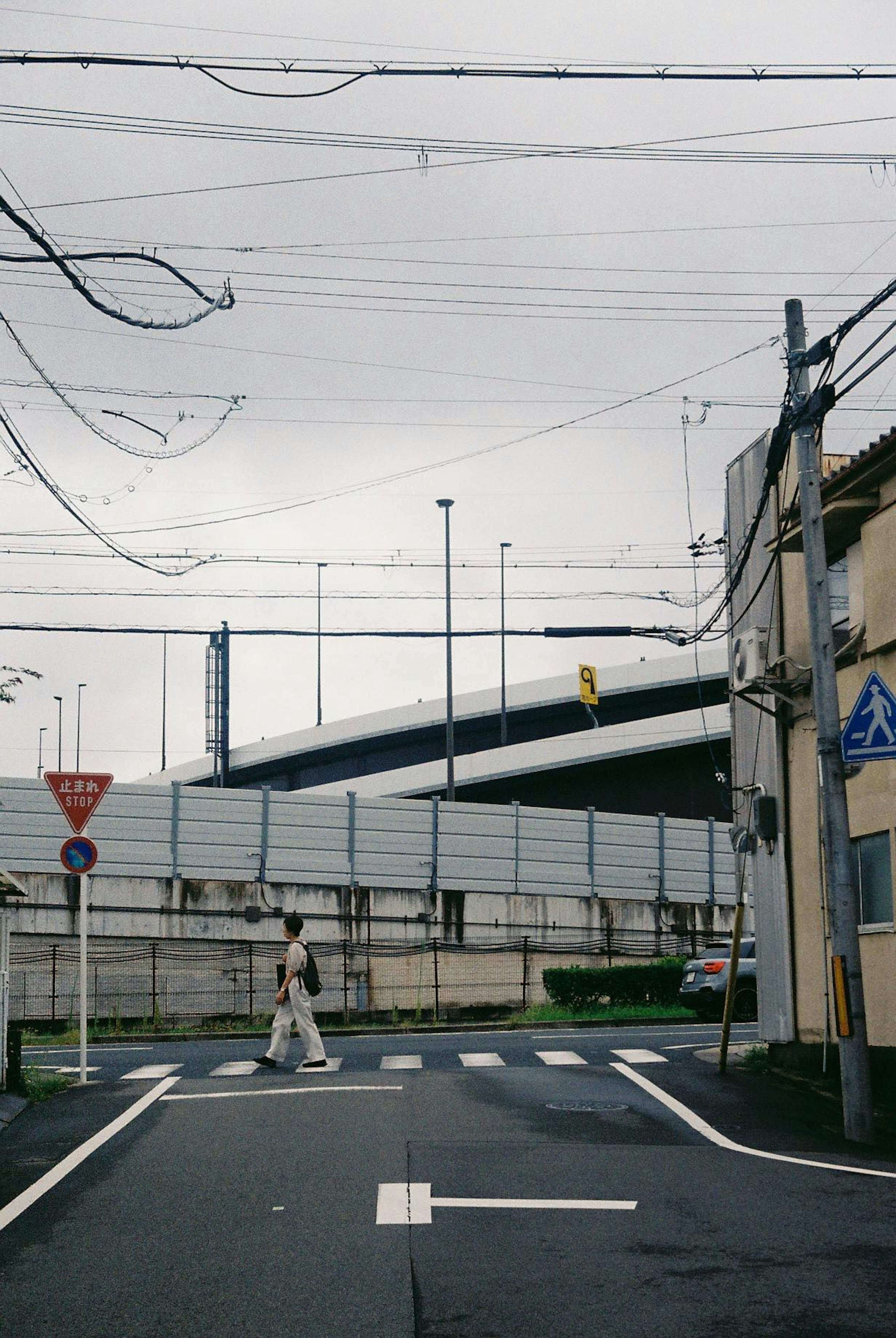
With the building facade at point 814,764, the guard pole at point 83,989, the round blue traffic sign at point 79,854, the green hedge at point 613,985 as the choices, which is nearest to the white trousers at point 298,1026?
the guard pole at point 83,989

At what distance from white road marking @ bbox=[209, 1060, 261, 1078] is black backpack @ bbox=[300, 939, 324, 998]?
4.04 ft

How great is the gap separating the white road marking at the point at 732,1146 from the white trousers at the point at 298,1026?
12.8 feet

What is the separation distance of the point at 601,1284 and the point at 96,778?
11.4 meters

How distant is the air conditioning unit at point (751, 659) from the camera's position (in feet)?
60.1

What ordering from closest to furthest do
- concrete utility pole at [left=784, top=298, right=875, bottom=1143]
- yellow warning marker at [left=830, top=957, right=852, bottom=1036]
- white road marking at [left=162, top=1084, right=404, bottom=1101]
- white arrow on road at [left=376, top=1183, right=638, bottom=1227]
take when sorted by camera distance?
1. white arrow on road at [left=376, top=1183, right=638, bottom=1227]
2. concrete utility pole at [left=784, top=298, right=875, bottom=1143]
3. yellow warning marker at [left=830, top=957, right=852, bottom=1036]
4. white road marking at [left=162, top=1084, right=404, bottom=1101]

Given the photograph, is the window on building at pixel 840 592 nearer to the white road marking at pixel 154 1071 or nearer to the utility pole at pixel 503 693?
the white road marking at pixel 154 1071

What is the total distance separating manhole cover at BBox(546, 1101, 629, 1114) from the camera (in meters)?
13.1

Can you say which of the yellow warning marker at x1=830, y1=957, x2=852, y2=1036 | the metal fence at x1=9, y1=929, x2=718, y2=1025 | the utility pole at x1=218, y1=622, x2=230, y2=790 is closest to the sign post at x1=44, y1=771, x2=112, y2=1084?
the yellow warning marker at x1=830, y1=957, x2=852, y2=1036

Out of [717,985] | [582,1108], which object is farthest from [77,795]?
[717,985]

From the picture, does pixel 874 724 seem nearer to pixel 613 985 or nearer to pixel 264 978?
pixel 613 985

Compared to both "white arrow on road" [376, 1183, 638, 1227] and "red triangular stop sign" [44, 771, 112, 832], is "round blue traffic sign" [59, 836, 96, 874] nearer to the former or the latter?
"red triangular stop sign" [44, 771, 112, 832]

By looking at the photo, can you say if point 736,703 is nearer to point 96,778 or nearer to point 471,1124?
point 96,778

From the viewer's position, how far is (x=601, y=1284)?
6750 mm

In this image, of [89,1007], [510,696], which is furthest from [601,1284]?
[510,696]
